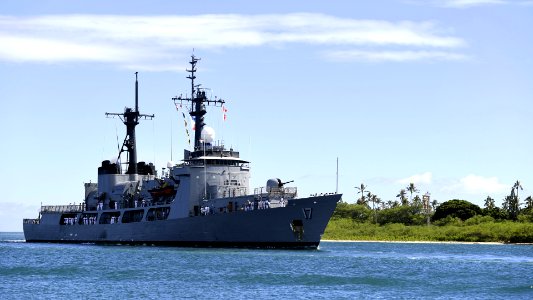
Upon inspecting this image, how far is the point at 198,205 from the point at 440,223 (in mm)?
53778

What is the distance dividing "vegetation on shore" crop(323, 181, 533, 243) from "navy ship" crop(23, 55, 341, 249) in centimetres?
3661

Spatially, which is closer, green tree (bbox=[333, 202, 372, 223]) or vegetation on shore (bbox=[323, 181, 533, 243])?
vegetation on shore (bbox=[323, 181, 533, 243])

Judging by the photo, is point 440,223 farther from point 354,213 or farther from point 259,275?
point 259,275

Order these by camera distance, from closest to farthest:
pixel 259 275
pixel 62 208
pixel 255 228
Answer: pixel 259 275 → pixel 255 228 → pixel 62 208

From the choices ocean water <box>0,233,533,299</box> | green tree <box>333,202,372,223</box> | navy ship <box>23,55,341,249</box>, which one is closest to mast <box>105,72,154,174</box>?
navy ship <box>23,55,341,249</box>

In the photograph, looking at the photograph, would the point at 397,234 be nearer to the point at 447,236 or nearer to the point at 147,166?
the point at 447,236

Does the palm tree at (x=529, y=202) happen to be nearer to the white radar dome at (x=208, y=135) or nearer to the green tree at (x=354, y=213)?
the green tree at (x=354, y=213)

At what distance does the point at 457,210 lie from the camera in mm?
125562

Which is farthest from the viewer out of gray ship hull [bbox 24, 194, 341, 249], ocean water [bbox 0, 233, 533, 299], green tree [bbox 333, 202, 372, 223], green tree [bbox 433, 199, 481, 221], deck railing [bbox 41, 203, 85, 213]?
green tree [bbox 333, 202, 372, 223]

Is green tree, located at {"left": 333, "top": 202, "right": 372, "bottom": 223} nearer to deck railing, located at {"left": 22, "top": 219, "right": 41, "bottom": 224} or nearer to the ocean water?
deck railing, located at {"left": 22, "top": 219, "right": 41, "bottom": 224}

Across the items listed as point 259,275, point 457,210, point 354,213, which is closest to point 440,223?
point 457,210

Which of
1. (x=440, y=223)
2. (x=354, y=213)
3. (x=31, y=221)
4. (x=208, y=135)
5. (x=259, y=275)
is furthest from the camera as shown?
(x=354, y=213)

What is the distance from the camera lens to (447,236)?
367ft

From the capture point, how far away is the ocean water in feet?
150
